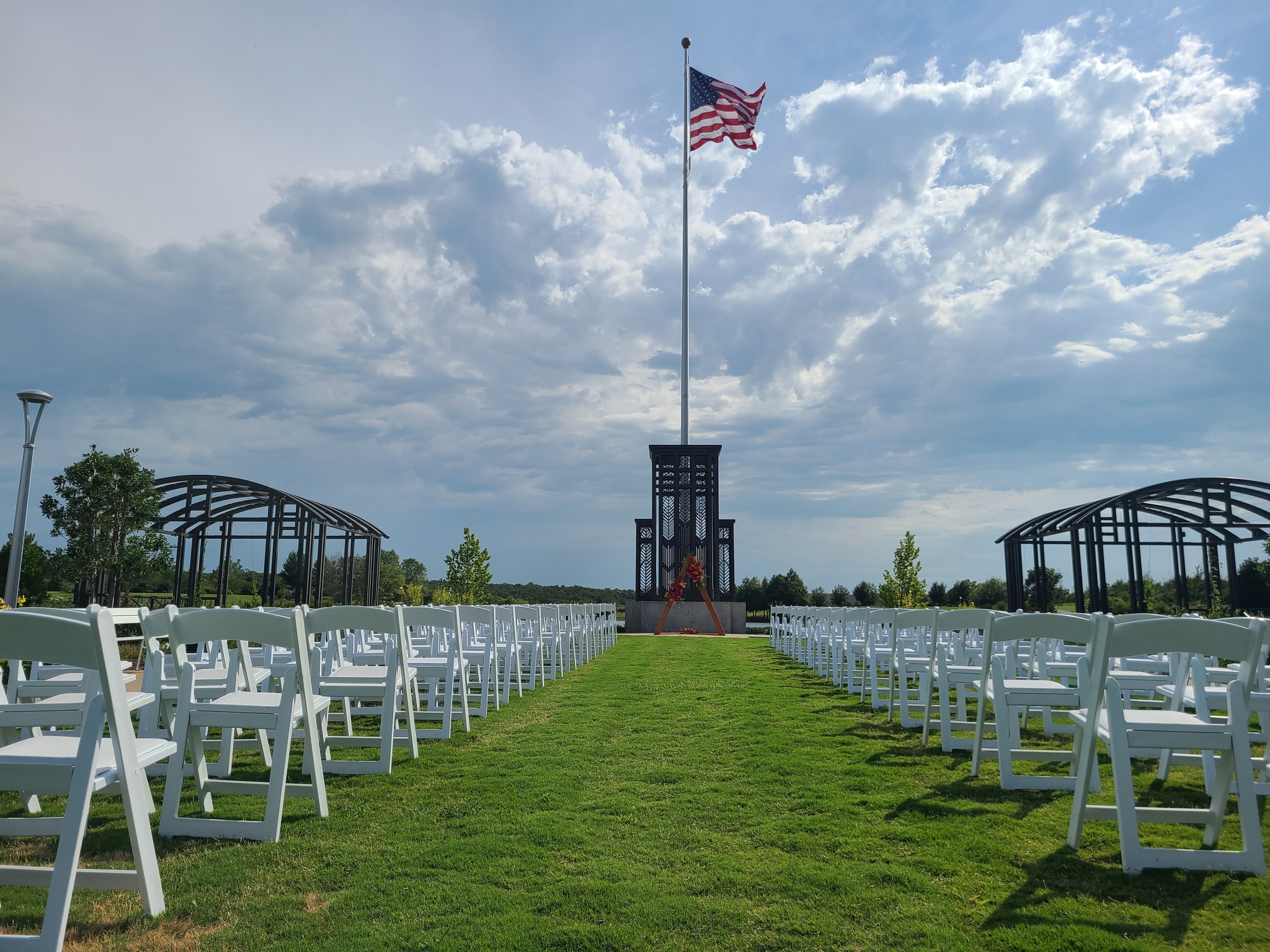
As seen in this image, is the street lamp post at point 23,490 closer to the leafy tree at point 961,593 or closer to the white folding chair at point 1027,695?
the white folding chair at point 1027,695

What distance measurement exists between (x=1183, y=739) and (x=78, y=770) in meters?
4.10

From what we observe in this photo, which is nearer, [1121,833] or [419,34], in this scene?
[1121,833]

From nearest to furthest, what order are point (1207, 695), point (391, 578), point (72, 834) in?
point (72, 834)
point (1207, 695)
point (391, 578)

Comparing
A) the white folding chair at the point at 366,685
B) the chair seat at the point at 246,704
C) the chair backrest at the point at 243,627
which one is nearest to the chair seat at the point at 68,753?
the chair seat at the point at 246,704

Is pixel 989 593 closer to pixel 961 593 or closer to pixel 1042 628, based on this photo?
pixel 961 593

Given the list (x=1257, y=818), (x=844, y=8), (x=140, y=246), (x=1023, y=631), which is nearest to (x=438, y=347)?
(x=140, y=246)

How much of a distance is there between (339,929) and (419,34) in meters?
10.6

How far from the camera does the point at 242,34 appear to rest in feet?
27.7

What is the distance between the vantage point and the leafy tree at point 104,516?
47.9 feet

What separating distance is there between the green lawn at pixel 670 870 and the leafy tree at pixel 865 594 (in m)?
27.9

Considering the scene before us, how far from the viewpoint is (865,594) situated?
32688 millimetres

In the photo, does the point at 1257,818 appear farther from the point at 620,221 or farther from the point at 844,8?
the point at 620,221

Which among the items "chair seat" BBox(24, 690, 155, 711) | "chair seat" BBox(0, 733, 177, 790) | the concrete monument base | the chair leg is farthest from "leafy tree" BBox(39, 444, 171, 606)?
the chair leg

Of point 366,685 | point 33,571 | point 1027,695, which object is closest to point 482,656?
point 366,685
